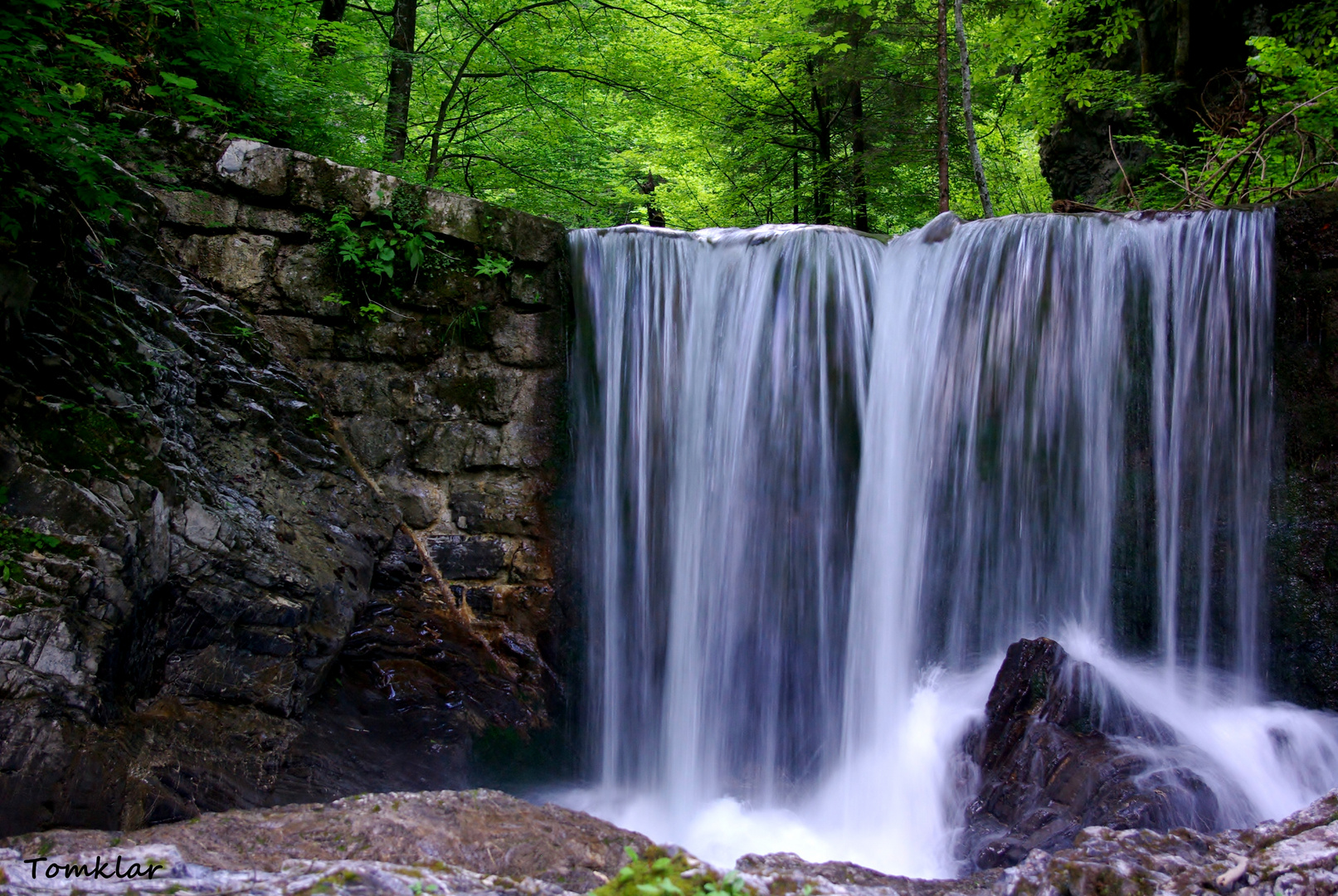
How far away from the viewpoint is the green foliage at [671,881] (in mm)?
2463

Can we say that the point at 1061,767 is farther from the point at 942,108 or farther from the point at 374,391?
the point at 942,108

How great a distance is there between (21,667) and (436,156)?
6740 millimetres

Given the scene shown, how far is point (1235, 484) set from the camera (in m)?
4.97

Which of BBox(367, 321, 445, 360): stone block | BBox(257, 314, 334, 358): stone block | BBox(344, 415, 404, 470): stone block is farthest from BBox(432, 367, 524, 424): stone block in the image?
BBox(257, 314, 334, 358): stone block

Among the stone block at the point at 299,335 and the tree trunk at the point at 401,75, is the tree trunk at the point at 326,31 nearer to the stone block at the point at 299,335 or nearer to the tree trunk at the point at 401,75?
the tree trunk at the point at 401,75

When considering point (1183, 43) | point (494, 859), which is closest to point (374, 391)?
point (494, 859)

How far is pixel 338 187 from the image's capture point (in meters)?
5.55

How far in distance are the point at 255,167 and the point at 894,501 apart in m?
4.76

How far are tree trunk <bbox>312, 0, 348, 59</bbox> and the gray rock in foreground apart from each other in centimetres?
593

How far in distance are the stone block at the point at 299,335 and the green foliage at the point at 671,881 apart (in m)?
4.15

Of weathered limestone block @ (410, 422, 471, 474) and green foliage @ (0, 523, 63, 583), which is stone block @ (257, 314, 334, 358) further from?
green foliage @ (0, 523, 63, 583)

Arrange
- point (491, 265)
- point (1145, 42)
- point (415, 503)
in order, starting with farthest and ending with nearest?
point (1145, 42), point (491, 265), point (415, 503)

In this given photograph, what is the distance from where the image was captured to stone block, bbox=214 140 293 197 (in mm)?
5348

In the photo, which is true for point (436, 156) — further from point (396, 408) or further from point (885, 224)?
point (885, 224)
